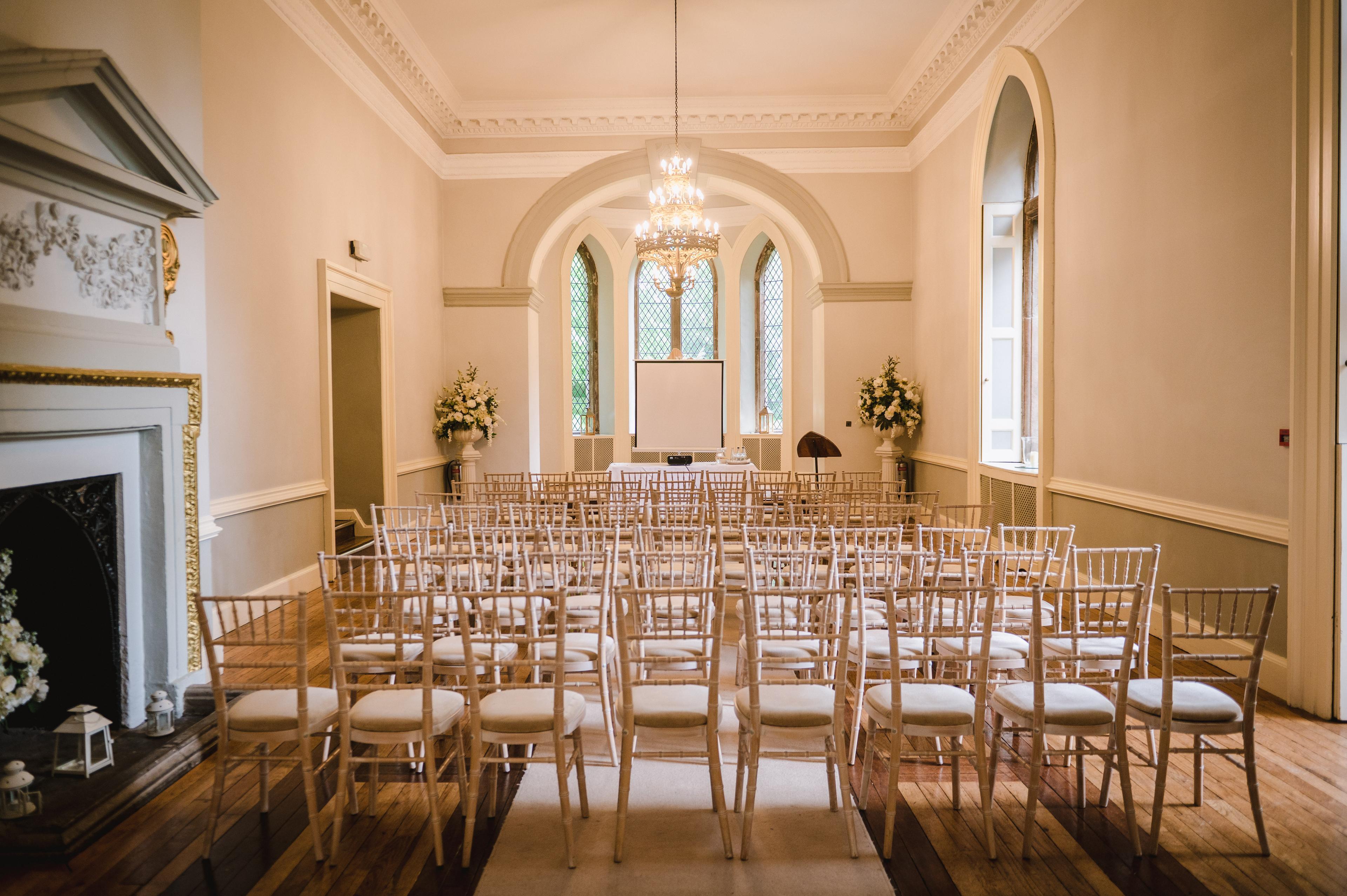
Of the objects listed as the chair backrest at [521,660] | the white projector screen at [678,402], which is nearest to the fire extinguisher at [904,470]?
the white projector screen at [678,402]

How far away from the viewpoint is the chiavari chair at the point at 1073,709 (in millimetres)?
2803

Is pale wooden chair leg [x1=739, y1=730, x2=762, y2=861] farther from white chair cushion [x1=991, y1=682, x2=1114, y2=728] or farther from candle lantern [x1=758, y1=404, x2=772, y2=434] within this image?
candle lantern [x1=758, y1=404, x2=772, y2=434]

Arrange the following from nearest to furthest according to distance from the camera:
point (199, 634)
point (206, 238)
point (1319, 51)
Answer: point (1319, 51), point (199, 634), point (206, 238)

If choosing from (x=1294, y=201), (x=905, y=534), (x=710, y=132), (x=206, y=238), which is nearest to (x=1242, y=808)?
(x=1294, y=201)

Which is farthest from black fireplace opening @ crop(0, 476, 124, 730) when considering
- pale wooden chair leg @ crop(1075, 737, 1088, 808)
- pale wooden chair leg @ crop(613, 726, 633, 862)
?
pale wooden chair leg @ crop(1075, 737, 1088, 808)

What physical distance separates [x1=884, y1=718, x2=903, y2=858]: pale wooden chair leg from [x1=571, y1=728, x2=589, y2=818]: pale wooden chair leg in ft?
3.45

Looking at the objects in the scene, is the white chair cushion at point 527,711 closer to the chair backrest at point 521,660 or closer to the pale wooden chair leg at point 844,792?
the chair backrest at point 521,660

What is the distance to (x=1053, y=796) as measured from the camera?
3.29m

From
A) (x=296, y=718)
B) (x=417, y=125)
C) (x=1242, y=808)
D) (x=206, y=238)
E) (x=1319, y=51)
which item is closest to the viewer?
(x=296, y=718)

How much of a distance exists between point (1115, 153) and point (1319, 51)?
209cm

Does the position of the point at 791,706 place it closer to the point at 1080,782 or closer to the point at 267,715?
the point at 1080,782

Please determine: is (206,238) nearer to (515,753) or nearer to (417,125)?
(515,753)

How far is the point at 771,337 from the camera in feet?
51.7

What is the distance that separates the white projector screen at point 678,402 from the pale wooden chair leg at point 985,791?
32.2 ft
